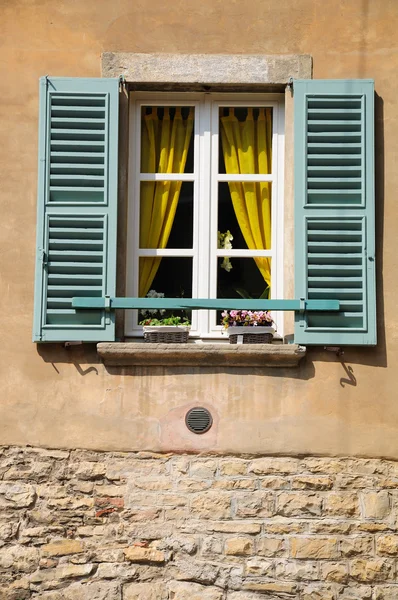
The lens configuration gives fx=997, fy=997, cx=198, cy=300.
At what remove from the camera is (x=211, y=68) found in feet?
21.3

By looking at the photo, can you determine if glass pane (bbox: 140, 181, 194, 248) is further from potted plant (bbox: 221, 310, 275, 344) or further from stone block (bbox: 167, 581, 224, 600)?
stone block (bbox: 167, 581, 224, 600)

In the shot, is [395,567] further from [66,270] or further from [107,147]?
[107,147]

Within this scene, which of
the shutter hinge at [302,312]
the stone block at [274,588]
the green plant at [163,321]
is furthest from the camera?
the green plant at [163,321]

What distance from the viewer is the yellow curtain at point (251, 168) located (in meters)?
6.61

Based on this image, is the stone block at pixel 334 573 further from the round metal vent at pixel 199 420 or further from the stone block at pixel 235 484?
the round metal vent at pixel 199 420

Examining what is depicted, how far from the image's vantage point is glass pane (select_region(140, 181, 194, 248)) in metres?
6.62

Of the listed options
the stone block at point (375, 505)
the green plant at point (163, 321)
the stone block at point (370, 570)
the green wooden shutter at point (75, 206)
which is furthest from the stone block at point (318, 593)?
the green wooden shutter at point (75, 206)

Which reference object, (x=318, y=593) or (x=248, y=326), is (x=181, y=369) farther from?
(x=318, y=593)

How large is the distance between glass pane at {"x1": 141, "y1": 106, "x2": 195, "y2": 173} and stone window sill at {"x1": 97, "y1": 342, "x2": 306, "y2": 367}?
128cm

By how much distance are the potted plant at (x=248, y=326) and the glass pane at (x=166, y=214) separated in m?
0.62

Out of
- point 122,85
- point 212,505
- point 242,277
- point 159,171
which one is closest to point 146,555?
point 212,505

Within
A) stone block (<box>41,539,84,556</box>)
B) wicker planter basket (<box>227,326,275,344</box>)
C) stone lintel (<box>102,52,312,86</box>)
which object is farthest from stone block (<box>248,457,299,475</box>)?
stone lintel (<box>102,52,312,86</box>)

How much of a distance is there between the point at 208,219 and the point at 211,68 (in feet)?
3.21

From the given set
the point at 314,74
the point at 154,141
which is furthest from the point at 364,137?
the point at 154,141
